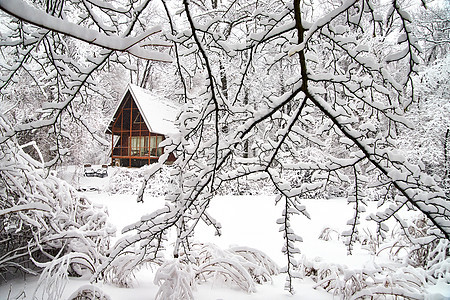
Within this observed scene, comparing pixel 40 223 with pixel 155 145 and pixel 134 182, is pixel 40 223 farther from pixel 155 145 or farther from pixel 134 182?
pixel 155 145

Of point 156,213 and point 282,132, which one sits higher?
point 282,132

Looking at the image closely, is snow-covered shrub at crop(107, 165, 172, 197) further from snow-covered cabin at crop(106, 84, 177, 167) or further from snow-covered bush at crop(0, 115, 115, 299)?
snow-covered bush at crop(0, 115, 115, 299)

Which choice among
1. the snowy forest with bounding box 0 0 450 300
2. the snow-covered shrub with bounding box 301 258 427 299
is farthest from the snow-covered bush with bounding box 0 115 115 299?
the snow-covered shrub with bounding box 301 258 427 299

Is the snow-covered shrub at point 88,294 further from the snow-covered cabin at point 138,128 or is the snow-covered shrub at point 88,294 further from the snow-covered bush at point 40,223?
the snow-covered cabin at point 138,128

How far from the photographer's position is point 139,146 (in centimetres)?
1798

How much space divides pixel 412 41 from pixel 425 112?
9376mm

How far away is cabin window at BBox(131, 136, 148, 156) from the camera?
1799 centimetres

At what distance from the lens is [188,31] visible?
49.6 inches

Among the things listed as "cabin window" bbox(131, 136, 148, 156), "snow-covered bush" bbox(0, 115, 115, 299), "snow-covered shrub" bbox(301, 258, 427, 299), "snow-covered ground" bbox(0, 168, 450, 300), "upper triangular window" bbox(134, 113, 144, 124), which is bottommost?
"snow-covered ground" bbox(0, 168, 450, 300)

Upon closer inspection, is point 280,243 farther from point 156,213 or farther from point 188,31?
point 188,31

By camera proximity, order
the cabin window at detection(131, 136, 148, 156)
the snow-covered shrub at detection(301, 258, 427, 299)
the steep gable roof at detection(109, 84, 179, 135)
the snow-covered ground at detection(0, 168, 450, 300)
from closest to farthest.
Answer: the snow-covered shrub at detection(301, 258, 427, 299)
the snow-covered ground at detection(0, 168, 450, 300)
the steep gable roof at detection(109, 84, 179, 135)
the cabin window at detection(131, 136, 148, 156)

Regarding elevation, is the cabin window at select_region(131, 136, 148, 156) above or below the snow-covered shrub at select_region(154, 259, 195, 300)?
above

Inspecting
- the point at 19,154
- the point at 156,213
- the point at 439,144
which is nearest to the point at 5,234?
the point at 19,154

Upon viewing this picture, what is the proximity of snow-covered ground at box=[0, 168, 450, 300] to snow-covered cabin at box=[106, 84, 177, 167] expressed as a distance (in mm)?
10154
